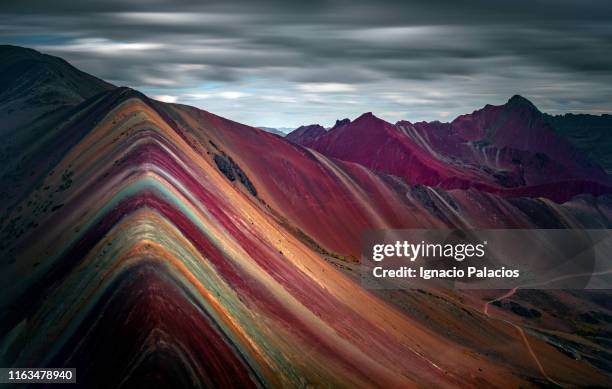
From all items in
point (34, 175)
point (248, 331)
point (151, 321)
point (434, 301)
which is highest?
point (34, 175)

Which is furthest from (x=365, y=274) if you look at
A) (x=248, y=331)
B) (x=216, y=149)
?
(x=248, y=331)

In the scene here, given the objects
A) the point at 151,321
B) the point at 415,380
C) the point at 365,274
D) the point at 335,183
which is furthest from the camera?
the point at 335,183

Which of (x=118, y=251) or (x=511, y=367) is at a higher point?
(x=118, y=251)

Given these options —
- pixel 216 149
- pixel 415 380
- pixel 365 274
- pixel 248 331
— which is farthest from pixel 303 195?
pixel 248 331

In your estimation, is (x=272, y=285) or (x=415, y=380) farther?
(x=415, y=380)

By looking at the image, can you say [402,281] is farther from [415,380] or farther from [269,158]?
[415,380]

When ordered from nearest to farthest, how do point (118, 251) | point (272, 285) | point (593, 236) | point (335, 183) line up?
point (118, 251) → point (272, 285) → point (335, 183) → point (593, 236)

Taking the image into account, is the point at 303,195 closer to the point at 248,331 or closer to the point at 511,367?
the point at 511,367
